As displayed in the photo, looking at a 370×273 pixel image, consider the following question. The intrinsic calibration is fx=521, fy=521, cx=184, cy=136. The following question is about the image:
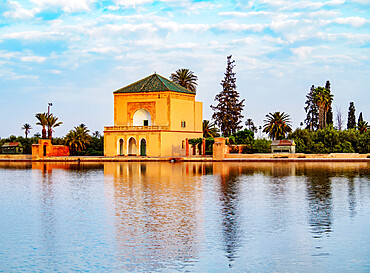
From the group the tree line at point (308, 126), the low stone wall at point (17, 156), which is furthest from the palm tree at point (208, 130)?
the low stone wall at point (17, 156)

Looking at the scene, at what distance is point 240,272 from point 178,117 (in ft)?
141

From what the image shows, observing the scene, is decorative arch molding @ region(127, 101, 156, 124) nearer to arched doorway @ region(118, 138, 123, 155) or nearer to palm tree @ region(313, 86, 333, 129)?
arched doorway @ region(118, 138, 123, 155)

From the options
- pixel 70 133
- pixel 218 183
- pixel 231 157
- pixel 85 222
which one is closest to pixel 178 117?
pixel 231 157

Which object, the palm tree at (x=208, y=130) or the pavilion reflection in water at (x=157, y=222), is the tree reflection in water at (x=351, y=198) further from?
the palm tree at (x=208, y=130)

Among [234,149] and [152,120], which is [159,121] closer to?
[152,120]

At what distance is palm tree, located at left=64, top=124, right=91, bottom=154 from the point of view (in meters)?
53.7

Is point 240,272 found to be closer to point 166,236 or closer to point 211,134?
point 166,236

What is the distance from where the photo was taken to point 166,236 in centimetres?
1179

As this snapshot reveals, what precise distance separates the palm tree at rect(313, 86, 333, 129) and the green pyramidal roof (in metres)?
16.4

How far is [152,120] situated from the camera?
51.7 metres

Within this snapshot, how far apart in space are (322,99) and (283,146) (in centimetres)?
1679

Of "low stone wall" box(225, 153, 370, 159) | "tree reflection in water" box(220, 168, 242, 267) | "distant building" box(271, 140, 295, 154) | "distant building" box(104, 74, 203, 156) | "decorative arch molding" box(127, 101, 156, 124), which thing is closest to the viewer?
"tree reflection in water" box(220, 168, 242, 267)

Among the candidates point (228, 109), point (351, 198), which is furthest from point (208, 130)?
point (351, 198)

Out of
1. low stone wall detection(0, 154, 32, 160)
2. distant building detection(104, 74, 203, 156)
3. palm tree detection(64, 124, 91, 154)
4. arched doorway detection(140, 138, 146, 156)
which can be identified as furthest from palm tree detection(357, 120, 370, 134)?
low stone wall detection(0, 154, 32, 160)
